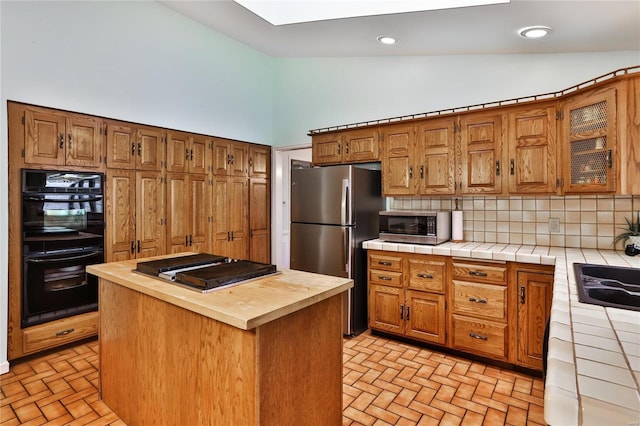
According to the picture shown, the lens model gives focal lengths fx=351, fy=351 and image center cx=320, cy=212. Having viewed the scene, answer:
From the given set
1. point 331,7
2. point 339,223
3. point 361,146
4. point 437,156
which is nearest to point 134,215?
point 339,223

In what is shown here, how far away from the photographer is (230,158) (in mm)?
4328

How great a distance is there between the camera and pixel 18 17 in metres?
2.71

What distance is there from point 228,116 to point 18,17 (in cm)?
205

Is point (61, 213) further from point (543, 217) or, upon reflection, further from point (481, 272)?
point (543, 217)

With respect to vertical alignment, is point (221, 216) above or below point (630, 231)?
above

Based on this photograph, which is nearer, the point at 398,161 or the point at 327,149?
the point at 398,161

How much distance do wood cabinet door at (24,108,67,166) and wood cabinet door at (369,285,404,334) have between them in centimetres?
295

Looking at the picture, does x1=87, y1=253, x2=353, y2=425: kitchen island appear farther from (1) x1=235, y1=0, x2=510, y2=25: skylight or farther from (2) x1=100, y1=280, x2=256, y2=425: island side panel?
(1) x1=235, y1=0, x2=510, y2=25: skylight

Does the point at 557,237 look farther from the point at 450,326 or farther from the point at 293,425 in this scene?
the point at 293,425

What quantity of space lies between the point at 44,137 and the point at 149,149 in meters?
0.87

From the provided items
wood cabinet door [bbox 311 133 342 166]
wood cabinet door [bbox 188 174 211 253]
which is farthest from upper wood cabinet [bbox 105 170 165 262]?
wood cabinet door [bbox 311 133 342 166]

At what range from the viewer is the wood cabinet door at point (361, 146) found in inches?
139

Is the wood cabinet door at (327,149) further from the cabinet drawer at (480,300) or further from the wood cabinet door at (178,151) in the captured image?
the cabinet drawer at (480,300)

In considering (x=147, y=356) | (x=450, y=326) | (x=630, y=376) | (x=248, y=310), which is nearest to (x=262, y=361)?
(x=248, y=310)
